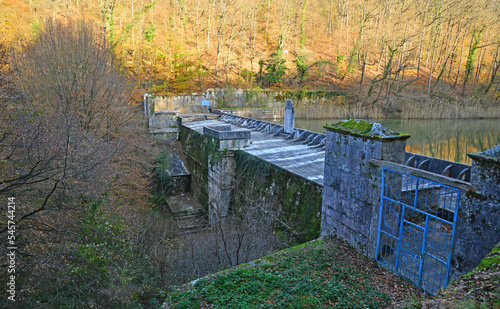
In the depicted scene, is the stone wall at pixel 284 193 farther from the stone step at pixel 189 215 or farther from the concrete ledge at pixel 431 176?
the stone step at pixel 189 215

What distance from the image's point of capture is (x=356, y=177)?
5.32 metres

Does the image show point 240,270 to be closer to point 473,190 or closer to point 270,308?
point 270,308

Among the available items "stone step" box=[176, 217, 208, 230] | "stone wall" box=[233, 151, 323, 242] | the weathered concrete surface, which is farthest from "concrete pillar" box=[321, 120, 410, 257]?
"stone step" box=[176, 217, 208, 230]

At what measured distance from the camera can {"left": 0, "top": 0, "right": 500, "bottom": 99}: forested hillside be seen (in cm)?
3084

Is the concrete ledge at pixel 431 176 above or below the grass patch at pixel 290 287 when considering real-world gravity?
above

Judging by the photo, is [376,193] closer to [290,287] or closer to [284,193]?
[290,287]

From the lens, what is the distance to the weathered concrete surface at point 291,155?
9.34m

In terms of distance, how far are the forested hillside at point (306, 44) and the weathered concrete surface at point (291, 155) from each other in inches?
725

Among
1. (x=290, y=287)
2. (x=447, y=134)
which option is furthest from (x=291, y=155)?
(x=447, y=134)

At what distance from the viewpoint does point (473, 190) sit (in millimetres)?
3559

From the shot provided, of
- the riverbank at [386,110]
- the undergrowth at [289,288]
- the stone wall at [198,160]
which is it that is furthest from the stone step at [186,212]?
the riverbank at [386,110]

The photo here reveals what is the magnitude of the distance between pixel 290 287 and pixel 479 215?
8.27 feet

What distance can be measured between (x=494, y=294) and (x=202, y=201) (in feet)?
44.3

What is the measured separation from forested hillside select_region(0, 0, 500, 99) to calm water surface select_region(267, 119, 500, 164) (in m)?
6.85
